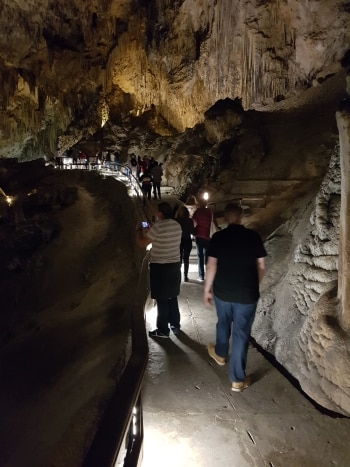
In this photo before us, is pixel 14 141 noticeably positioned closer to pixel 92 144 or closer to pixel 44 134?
pixel 44 134

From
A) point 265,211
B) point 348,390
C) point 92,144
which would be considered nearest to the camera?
point 348,390

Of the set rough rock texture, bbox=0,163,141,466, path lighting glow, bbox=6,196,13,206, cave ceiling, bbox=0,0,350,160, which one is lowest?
rough rock texture, bbox=0,163,141,466

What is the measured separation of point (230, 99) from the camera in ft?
76.1

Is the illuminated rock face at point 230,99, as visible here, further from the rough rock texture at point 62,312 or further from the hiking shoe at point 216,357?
the rough rock texture at point 62,312

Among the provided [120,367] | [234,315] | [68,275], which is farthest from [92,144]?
[234,315]

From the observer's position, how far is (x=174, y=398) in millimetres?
4297

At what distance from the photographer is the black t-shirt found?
4.12m

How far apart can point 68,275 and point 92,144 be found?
1824 centimetres

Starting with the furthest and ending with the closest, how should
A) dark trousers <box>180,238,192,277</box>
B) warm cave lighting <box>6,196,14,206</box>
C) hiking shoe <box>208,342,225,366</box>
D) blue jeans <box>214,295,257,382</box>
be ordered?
warm cave lighting <box>6,196,14,206</box> < dark trousers <box>180,238,192,277</box> < hiking shoe <box>208,342,225,366</box> < blue jeans <box>214,295,257,382</box>

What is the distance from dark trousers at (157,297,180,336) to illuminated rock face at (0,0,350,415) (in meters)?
1.52

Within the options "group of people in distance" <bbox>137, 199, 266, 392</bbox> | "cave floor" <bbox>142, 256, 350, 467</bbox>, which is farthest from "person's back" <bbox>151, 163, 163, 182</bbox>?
"group of people in distance" <bbox>137, 199, 266, 392</bbox>

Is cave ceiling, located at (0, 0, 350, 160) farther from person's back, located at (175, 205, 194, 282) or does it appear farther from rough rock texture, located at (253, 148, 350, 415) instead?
rough rock texture, located at (253, 148, 350, 415)

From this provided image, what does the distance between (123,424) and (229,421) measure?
62.3 inches

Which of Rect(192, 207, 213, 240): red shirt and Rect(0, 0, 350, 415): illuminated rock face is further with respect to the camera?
Rect(192, 207, 213, 240): red shirt
